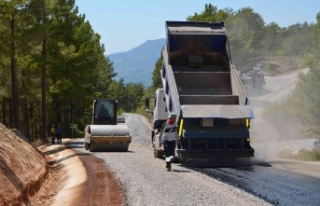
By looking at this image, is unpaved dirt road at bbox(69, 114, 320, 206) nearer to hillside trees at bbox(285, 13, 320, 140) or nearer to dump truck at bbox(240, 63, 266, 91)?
hillside trees at bbox(285, 13, 320, 140)

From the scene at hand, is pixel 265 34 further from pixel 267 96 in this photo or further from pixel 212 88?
pixel 212 88

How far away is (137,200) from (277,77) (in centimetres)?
7201

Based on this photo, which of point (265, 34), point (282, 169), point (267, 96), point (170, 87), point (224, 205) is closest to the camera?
point (224, 205)

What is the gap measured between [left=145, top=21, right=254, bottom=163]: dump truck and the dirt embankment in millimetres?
3195

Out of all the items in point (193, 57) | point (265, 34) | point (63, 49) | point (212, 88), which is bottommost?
point (212, 88)

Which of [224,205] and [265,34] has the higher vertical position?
[265,34]

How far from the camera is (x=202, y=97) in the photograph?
1728cm

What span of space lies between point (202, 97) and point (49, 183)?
243 inches

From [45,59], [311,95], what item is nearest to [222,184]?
[311,95]

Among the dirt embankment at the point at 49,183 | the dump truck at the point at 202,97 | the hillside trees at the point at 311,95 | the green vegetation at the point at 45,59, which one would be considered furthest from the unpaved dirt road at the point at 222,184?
the green vegetation at the point at 45,59

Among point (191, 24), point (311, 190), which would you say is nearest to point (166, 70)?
point (191, 24)

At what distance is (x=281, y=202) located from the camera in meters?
9.99

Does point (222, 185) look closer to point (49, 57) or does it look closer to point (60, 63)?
point (49, 57)

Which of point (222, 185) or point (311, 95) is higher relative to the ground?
point (311, 95)
